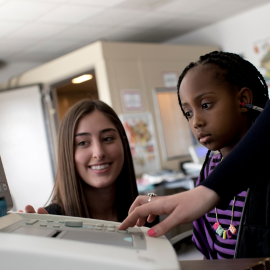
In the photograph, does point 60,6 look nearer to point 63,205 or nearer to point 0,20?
point 0,20

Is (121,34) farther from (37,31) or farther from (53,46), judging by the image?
(37,31)

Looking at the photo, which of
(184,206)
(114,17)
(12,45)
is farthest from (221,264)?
(12,45)

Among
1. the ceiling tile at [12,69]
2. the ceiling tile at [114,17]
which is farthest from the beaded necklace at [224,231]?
the ceiling tile at [12,69]

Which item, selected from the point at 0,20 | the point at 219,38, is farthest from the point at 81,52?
the point at 219,38

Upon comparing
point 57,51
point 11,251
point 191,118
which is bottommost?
point 11,251

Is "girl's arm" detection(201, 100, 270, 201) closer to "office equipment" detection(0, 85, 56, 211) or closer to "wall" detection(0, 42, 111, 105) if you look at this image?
"wall" detection(0, 42, 111, 105)

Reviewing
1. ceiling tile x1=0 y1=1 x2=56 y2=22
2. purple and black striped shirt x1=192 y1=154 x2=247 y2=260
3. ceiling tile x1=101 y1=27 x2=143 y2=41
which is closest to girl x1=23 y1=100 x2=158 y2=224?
purple and black striped shirt x1=192 y1=154 x2=247 y2=260

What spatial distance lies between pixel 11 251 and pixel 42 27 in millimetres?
4099

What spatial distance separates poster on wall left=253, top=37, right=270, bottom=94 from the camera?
4578mm

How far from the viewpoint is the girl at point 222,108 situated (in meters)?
0.75

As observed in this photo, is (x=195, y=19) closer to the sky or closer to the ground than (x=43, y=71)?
closer to the sky

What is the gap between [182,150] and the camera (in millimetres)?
4723

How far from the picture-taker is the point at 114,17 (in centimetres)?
418

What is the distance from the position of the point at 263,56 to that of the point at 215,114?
4298mm
